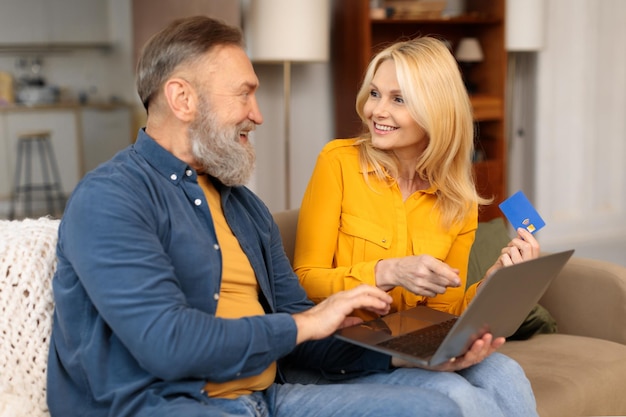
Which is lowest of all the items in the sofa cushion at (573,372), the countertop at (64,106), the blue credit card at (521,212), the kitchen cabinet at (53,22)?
the sofa cushion at (573,372)

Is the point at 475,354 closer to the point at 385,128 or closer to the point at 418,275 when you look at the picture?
the point at 418,275

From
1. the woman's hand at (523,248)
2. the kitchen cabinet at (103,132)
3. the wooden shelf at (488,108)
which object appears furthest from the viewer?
the kitchen cabinet at (103,132)

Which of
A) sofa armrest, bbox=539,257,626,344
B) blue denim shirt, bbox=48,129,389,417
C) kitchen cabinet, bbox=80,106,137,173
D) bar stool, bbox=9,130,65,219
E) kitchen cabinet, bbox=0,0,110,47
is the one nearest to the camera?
blue denim shirt, bbox=48,129,389,417

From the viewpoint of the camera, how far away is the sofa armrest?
238 centimetres

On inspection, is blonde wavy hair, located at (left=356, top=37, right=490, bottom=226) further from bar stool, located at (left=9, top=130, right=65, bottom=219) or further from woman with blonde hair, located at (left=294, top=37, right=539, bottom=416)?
bar stool, located at (left=9, top=130, right=65, bottom=219)

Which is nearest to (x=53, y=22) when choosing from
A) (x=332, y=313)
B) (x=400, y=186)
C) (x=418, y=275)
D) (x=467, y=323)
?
(x=400, y=186)

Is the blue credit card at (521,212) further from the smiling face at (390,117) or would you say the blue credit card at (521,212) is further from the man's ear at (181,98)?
the man's ear at (181,98)

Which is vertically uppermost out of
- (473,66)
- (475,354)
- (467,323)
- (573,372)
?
(473,66)

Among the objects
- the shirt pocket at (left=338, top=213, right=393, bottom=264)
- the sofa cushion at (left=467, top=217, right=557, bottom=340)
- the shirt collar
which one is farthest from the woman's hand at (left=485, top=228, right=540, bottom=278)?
the shirt collar

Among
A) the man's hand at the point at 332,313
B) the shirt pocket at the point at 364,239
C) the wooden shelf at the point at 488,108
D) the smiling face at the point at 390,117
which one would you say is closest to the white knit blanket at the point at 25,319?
the man's hand at the point at 332,313

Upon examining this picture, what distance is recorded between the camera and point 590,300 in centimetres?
244

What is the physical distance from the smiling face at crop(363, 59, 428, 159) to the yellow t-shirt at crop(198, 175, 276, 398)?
0.54m

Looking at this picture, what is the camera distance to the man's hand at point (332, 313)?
1.55 meters

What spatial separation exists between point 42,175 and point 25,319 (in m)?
3.95
